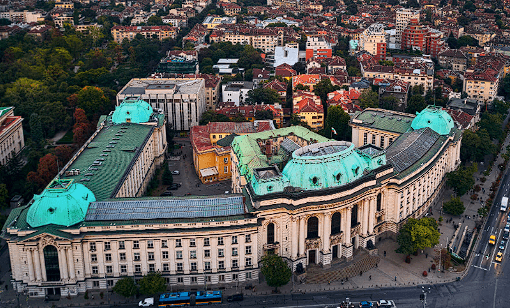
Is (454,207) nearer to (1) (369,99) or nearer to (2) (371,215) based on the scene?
(2) (371,215)

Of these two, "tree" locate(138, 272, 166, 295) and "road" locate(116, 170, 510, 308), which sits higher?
"tree" locate(138, 272, 166, 295)

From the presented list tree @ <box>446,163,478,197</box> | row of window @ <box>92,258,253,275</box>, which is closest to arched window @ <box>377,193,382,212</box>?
tree @ <box>446,163,478,197</box>

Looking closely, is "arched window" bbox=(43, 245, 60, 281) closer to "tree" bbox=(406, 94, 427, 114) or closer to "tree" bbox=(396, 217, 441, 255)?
"tree" bbox=(396, 217, 441, 255)

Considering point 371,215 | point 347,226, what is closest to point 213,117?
point 371,215

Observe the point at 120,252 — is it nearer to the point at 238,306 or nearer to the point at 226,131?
the point at 238,306

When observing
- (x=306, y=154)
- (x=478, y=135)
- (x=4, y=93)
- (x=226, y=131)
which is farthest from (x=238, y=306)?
(x=4, y=93)

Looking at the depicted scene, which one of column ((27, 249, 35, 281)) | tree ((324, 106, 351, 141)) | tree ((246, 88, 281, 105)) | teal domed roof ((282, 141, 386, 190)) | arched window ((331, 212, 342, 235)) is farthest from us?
tree ((246, 88, 281, 105))

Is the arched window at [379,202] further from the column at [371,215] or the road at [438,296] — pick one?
the road at [438,296]
